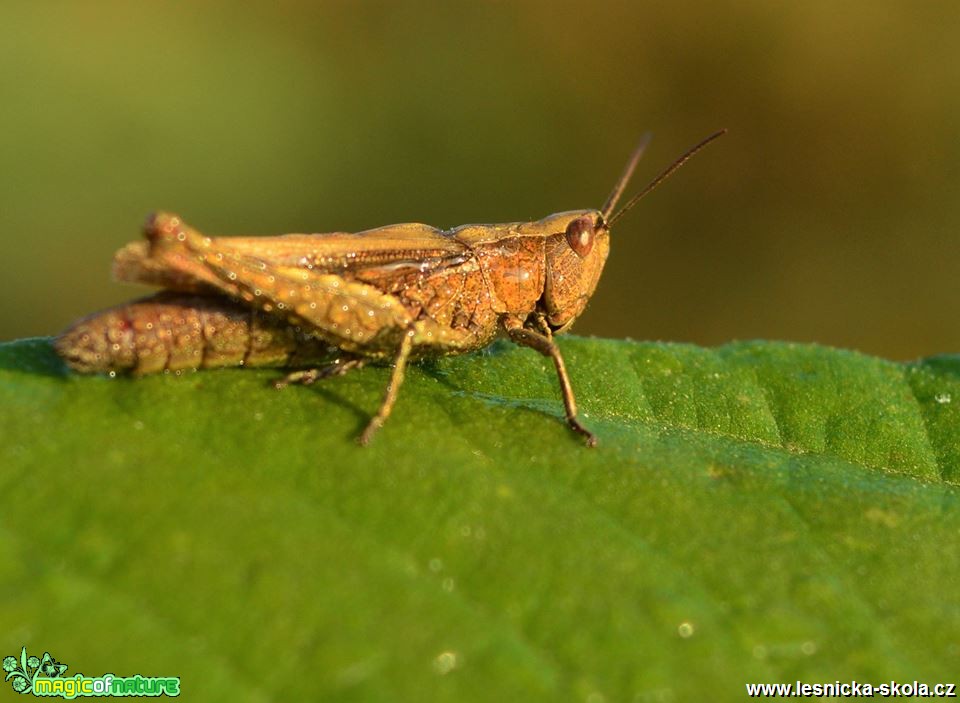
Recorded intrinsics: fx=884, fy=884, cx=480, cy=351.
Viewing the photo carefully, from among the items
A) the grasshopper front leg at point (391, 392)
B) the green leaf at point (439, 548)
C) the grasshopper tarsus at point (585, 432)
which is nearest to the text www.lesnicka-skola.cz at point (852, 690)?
the green leaf at point (439, 548)

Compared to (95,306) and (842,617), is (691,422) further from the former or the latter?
(95,306)

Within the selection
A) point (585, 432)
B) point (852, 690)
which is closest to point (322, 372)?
point (585, 432)

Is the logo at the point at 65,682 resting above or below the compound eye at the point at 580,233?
below

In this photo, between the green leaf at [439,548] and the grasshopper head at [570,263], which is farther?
the grasshopper head at [570,263]

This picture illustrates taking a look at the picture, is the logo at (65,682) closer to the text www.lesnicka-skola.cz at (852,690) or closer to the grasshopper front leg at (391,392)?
the grasshopper front leg at (391,392)

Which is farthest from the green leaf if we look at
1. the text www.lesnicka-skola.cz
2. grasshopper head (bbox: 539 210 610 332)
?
grasshopper head (bbox: 539 210 610 332)

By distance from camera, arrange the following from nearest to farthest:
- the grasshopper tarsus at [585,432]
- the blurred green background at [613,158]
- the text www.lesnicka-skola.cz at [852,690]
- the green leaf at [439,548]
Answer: the green leaf at [439,548], the text www.lesnicka-skola.cz at [852,690], the grasshopper tarsus at [585,432], the blurred green background at [613,158]

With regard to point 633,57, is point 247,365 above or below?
below

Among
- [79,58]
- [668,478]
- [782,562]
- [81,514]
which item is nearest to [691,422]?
[668,478]

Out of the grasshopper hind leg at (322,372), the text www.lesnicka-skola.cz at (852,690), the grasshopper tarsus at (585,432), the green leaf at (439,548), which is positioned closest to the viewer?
the green leaf at (439,548)
